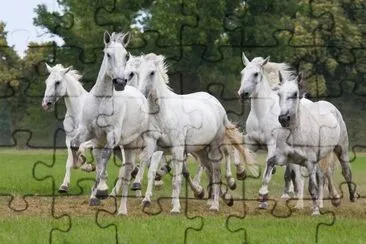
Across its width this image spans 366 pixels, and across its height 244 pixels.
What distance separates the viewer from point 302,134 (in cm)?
1505

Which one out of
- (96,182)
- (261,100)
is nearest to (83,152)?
(96,182)

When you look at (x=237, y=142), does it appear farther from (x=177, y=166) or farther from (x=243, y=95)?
(x=177, y=166)

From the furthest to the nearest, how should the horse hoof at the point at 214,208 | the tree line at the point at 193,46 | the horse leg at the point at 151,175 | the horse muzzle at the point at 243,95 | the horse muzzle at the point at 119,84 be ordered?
the tree line at the point at 193,46
the horse muzzle at the point at 243,95
the horse hoof at the point at 214,208
the horse leg at the point at 151,175
the horse muzzle at the point at 119,84

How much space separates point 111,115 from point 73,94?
3556mm

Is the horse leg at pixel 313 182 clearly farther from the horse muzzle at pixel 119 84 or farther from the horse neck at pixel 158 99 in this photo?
the horse muzzle at pixel 119 84

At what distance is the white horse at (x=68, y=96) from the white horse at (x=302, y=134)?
3.88 metres

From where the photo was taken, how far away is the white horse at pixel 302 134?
47.4 ft

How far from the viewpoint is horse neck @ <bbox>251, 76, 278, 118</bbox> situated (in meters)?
16.4

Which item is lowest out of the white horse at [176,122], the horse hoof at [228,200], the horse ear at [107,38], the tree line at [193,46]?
the horse hoof at [228,200]

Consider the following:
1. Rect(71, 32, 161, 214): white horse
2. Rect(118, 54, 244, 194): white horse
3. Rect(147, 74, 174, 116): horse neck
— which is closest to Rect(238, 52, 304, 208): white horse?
Rect(118, 54, 244, 194): white horse

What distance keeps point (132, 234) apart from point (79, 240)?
0.76 metres

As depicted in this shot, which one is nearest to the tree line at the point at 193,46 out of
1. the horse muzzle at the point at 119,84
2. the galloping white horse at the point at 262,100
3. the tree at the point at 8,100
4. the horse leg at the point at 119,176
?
the tree at the point at 8,100

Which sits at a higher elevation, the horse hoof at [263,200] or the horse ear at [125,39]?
the horse ear at [125,39]

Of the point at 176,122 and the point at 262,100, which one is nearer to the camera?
the point at 176,122
